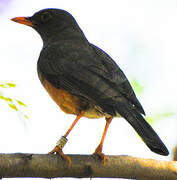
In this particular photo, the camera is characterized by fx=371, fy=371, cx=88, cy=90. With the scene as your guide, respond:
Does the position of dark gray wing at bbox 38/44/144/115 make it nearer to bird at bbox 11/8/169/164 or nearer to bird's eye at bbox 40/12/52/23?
bird at bbox 11/8/169/164

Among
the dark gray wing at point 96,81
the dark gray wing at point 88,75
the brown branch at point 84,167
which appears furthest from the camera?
the dark gray wing at point 88,75

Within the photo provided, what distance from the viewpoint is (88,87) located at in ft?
13.4

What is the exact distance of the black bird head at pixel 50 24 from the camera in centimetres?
596

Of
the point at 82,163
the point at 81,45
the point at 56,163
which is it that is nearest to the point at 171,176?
the point at 82,163

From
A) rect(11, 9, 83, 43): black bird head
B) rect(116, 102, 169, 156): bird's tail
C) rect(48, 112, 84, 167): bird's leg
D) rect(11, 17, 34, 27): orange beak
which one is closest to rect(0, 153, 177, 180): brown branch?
rect(48, 112, 84, 167): bird's leg

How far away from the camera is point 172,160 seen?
12.1 feet

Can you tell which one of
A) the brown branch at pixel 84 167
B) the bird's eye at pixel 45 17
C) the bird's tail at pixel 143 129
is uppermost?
the bird's eye at pixel 45 17

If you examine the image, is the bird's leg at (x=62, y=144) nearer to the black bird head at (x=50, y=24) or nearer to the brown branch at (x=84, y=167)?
the brown branch at (x=84, y=167)

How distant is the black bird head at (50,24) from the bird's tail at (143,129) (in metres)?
2.36

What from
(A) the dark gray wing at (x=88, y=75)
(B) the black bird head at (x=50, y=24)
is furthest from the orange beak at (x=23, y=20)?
(A) the dark gray wing at (x=88, y=75)

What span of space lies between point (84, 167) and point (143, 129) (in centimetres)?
71

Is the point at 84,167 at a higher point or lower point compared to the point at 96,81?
lower

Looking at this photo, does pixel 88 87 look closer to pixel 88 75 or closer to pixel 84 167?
pixel 88 75

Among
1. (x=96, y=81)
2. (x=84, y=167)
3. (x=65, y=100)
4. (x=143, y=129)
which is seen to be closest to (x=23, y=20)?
(x=65, y=100)
